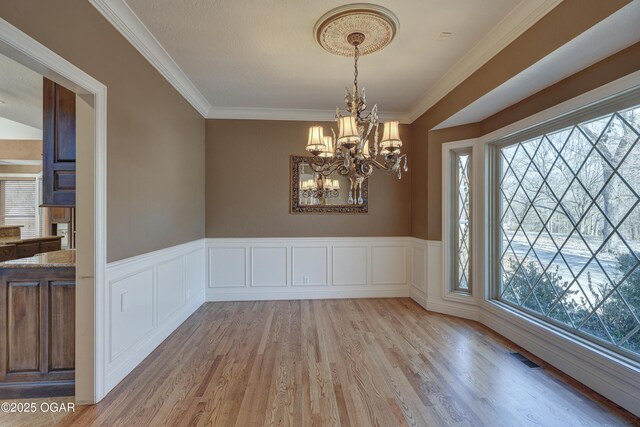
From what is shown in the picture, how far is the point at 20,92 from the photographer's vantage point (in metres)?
3.69

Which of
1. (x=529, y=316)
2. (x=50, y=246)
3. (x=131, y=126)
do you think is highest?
(x=131, y=126)

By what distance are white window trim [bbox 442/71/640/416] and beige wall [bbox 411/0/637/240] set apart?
12 cm

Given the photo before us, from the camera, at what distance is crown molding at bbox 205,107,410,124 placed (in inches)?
172

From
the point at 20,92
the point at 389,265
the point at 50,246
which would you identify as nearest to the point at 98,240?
the point at 20,92

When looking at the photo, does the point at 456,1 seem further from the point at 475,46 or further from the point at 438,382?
the point at 438,382

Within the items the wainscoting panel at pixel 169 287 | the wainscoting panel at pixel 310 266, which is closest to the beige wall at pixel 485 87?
the wainscoting panel at pixel 310 266

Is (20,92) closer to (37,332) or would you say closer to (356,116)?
(37,332)

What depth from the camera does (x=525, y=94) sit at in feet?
9.15

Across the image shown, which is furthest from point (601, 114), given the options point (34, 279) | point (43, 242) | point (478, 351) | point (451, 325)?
point (43, 242)

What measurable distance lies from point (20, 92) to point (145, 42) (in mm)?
2551

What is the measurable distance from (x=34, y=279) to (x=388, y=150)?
2.86 meters

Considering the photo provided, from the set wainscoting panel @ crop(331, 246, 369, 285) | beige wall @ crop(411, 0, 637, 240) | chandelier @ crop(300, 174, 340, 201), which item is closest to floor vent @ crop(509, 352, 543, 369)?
beige wall @ crop(411, 0, 637, 240)

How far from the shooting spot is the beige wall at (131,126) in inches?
68.0

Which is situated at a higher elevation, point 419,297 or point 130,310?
point 130,310
